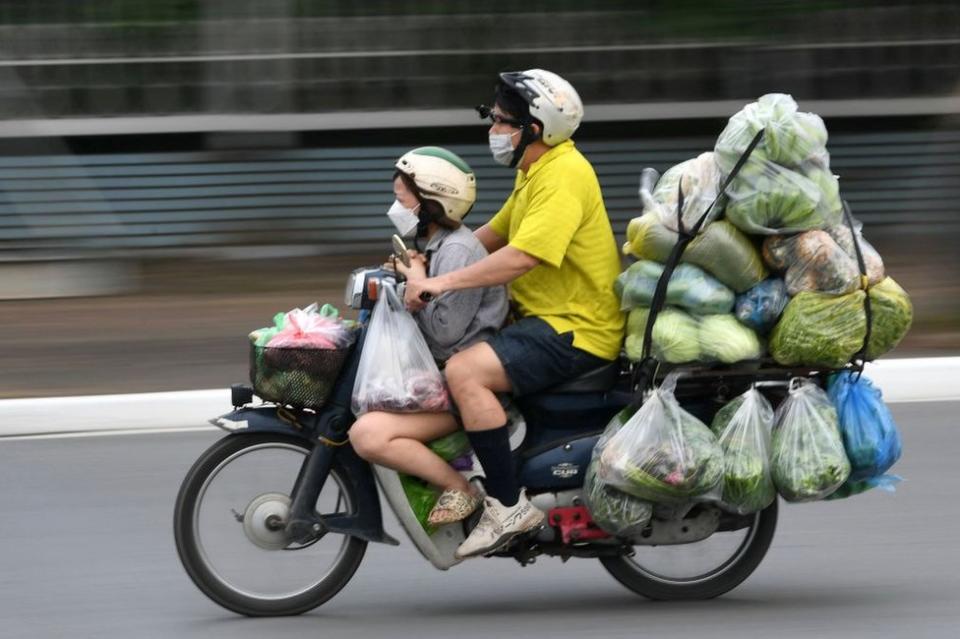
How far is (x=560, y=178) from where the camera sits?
16.1ft

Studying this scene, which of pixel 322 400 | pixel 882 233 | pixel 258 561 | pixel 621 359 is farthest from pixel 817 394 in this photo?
pixel 882 233

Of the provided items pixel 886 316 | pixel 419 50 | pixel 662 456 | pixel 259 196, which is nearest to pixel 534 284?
pixel 662 456

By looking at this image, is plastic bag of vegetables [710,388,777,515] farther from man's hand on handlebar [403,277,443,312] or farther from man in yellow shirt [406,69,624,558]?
man's hand on handlebar [403,277,443,312]

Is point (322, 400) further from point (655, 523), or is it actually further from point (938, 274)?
point (938, 274)

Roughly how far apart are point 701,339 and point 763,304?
0.21 m

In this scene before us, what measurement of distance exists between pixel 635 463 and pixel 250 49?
7.83 meters

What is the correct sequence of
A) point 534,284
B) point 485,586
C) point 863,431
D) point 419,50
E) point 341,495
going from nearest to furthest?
point 863,431 < point 534,284 < point 341,495 < point 485,586 < point 419,50

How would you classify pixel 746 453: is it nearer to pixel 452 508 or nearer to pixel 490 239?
pixel 452 508

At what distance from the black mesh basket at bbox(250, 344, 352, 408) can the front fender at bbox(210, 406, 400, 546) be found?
3.7 inches

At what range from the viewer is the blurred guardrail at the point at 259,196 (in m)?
11.6

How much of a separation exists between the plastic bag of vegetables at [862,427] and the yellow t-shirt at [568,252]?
27.4 inches

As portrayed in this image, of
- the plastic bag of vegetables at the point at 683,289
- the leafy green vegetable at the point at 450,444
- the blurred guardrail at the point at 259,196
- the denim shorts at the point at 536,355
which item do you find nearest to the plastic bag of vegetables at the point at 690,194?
the plastic bag of vegetables at the point at 683,289

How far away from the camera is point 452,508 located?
5.01 metres

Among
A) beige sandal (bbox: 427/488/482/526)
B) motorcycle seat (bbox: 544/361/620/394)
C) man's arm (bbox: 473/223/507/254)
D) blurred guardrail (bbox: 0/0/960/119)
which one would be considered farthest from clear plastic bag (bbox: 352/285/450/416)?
blurred guardrail (bbox: 0/0/960/119)
